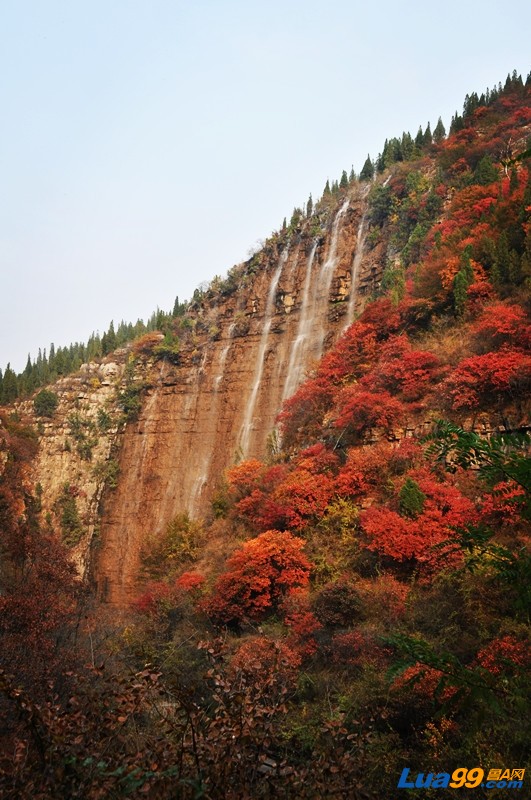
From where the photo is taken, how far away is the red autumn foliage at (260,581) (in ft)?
64.0

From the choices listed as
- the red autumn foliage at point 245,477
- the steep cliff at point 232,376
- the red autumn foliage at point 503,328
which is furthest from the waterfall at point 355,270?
the red autumn foliage at point 503,328

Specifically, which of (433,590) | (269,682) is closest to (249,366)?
(433,590)

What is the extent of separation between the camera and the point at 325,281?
46.1m

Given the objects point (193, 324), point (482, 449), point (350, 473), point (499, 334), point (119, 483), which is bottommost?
point (119, 483)

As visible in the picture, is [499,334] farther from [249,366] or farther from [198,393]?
[198,393]

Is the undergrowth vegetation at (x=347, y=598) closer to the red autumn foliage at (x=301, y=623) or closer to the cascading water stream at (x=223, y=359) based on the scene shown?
the red autumn foliage at (x=301, y=623)

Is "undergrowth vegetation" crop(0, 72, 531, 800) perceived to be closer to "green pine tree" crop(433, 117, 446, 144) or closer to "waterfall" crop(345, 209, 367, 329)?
"waterfall" crop(345, 209, 367, 329)

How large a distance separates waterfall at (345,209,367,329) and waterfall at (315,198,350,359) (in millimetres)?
1798

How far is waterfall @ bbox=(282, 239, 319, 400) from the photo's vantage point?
138ft

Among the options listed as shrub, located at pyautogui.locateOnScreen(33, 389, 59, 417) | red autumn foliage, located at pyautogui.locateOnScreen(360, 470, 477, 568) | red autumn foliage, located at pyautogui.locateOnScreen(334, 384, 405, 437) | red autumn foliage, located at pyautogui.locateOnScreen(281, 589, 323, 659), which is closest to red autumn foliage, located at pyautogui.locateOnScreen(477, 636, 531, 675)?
red autumn foliage, located at pyautogui.locateOnScreen(360, 470, 477, 568)

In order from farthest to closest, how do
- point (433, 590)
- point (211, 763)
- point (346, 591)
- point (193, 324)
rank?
1. point (193, 324)
2. point (346, 591)
3. point (433, 590)
4. point (211, 763)

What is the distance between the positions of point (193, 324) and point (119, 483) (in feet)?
52.9

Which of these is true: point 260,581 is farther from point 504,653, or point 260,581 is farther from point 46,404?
point 46,404

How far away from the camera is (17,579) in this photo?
2075 cm
